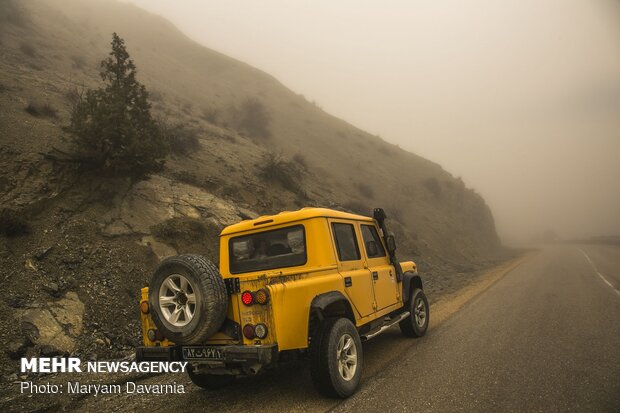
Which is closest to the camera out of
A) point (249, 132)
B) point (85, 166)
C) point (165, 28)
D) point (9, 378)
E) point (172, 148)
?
point (9, 378)

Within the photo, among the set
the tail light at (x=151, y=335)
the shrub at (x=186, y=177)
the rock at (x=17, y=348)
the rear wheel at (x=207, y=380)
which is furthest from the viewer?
the shrub at (x=186, y=177)

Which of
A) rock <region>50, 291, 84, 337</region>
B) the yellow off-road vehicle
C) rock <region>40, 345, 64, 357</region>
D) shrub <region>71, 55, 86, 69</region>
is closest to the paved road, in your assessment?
the yellow off-road vehicle

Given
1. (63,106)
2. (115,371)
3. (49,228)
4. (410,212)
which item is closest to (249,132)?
(410,212)

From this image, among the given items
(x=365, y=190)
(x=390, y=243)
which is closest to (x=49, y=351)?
(x=390, y=243)

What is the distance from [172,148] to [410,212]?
1990cm

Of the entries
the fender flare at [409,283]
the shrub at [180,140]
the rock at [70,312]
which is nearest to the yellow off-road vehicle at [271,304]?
the fender flare at [409,283]

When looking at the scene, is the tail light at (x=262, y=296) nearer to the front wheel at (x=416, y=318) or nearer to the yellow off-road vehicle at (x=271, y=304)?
the yellow off-road vehicle at (x=271, y=304)

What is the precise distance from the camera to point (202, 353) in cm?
408

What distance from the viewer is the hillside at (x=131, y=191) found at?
25.5 ft

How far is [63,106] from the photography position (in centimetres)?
1482

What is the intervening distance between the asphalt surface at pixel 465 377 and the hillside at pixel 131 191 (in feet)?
10.6

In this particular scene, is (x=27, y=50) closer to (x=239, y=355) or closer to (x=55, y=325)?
(x=55, y=325)

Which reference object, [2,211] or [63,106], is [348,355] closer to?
[2,211]

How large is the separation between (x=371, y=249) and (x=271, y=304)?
2573mm
